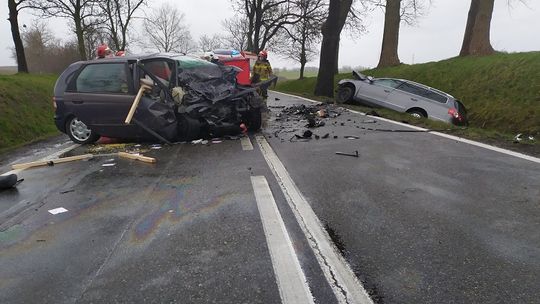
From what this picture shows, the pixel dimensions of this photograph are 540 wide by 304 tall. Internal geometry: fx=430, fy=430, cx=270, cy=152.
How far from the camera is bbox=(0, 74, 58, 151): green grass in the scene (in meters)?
11.2

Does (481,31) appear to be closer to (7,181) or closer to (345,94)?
(345,94)

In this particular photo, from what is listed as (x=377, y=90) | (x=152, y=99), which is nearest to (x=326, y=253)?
(x=152, y=99)

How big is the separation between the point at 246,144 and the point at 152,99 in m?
1.88

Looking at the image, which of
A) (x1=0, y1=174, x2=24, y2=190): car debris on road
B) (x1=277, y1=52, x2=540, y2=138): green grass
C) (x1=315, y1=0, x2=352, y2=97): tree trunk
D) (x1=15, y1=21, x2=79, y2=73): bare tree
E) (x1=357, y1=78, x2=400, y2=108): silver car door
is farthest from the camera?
(x1=15, y1=21, x2=79, y2=73): bare tree

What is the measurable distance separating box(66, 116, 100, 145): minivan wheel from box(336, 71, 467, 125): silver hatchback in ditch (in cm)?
854

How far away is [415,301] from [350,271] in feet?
1.57

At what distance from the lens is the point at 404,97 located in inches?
526

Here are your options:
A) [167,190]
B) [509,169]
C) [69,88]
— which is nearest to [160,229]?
[167,190]

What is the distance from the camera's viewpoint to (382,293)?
2.57 m

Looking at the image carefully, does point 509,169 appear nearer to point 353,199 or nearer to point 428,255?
point 353,199

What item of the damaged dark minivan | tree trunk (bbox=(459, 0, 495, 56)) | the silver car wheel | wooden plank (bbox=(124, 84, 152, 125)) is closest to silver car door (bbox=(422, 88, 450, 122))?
the damaged dark minivan

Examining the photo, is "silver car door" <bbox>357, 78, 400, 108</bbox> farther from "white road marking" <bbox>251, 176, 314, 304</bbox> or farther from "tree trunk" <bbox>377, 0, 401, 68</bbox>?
"white road marking" <bbox>251, 176, 314, 304</bbox>

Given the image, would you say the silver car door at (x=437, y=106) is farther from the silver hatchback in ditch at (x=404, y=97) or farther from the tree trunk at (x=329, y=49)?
the tree trunk at (x=329, y=49)

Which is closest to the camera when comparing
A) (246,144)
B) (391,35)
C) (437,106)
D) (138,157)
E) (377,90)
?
(138,157)
